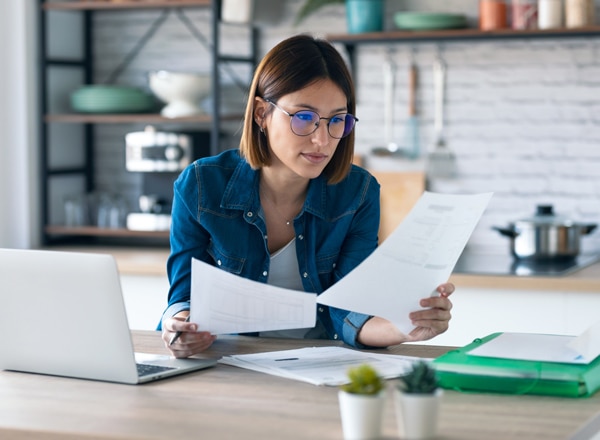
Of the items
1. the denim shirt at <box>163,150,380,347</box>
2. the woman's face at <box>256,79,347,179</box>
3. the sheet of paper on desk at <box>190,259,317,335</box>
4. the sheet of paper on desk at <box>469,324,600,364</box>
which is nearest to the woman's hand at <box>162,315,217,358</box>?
the sheet of paper on desk at <box>190,259,317,335</box>

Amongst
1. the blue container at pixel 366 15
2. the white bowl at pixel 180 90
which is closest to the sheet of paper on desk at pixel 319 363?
the blue container at pixel 366 15

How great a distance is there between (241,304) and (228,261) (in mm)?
434

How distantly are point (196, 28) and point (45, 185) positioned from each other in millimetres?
999

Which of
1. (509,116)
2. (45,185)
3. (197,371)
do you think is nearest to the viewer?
(197,371)

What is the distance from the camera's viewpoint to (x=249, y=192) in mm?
2398

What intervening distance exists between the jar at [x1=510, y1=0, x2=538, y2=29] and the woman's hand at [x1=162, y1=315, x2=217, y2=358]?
7.67ft

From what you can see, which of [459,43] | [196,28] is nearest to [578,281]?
[459,43]

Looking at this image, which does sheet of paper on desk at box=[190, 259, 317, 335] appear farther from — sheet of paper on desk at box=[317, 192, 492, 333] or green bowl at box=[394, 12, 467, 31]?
green bowl at box=[394, 12, 467, 31]

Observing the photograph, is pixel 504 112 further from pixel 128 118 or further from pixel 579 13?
pixel 128 118

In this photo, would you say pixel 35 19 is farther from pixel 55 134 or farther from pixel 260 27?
pixel 260 27

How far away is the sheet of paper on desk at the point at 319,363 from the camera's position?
1896 millimetres

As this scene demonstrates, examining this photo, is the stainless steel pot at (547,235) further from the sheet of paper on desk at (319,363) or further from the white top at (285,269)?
the sheet of paper on desk at (319,363)

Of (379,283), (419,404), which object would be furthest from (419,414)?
(379,283)

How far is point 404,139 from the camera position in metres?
4.32
